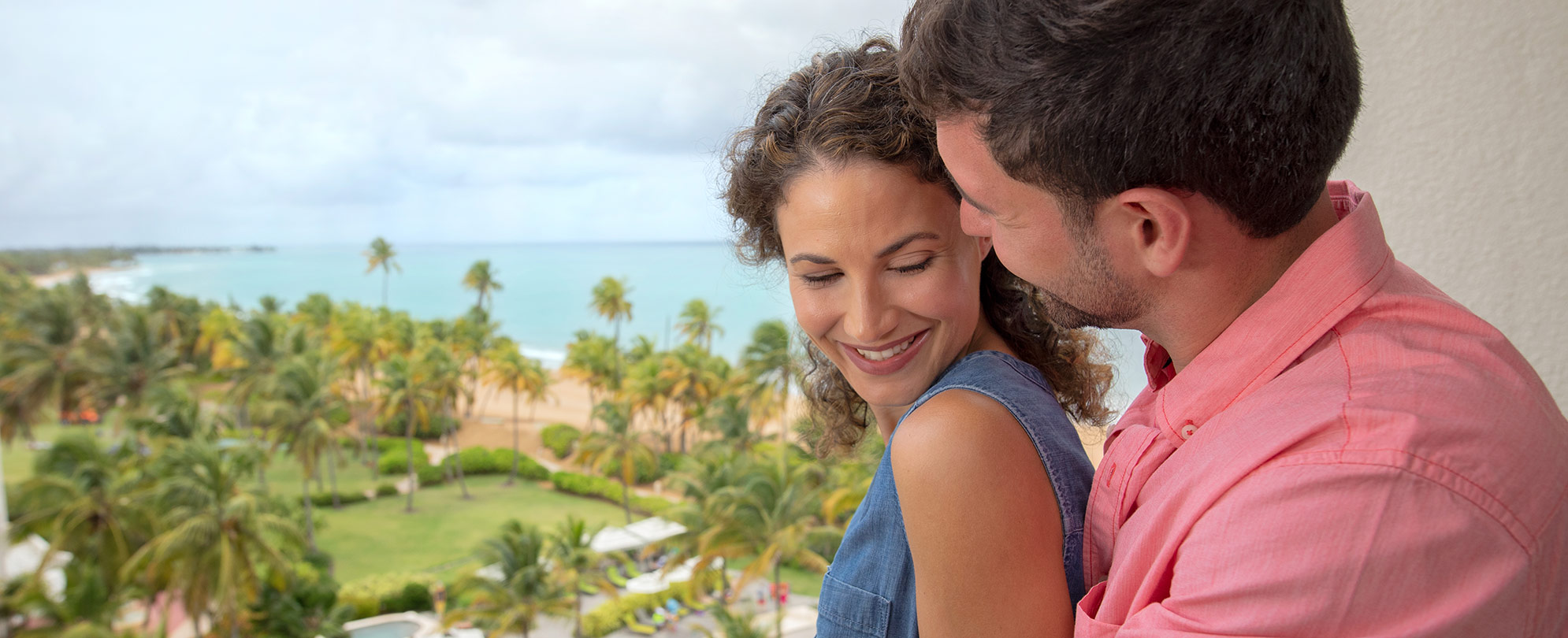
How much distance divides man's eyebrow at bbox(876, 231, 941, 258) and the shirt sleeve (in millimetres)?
528

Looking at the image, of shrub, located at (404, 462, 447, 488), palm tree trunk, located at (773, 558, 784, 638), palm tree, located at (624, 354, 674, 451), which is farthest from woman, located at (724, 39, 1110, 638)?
shrub, located at (404, 462, 447, 488)

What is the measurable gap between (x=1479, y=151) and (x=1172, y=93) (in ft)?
4.37

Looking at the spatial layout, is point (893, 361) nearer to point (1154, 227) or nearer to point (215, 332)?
point (1154, 227)

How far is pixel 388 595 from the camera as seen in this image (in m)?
23.0

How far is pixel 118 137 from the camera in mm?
43781

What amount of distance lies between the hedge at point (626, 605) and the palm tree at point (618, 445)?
3810mm

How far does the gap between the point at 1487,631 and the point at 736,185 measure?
1.02m

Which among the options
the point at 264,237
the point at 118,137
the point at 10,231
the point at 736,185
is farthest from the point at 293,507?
the point at 264,237

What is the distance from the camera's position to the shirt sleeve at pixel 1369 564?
1.88 feet

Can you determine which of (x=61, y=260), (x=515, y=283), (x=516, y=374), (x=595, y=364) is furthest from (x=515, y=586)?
(x=515, y=283)

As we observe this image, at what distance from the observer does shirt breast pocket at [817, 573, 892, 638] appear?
1047mm

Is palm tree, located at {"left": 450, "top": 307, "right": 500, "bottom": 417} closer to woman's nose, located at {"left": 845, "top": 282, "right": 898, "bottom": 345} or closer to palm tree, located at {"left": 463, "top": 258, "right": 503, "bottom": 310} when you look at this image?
palm tree, located at {"left": 463, "top": 258, "right": 503, "bottom": 310}

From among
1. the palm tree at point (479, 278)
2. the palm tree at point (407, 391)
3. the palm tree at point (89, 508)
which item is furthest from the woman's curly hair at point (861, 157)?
the palm tree at point (479, 278)

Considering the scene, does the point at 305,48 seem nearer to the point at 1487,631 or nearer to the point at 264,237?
the point at 264,237
